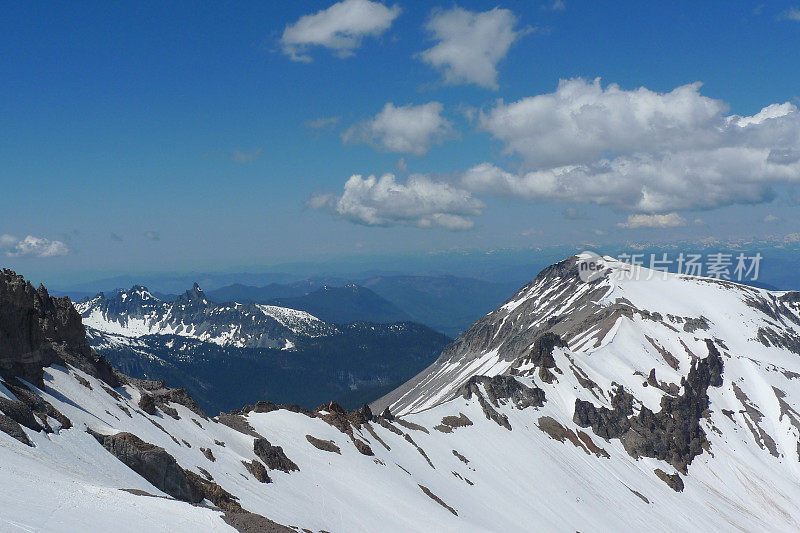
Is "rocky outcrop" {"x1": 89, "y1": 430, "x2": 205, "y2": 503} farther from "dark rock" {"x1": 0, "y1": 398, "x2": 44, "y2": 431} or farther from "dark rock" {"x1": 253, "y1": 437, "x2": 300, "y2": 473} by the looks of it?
"dark rock" {"x1": 253, "y1": 437, "x2": 300, "y2": 473}

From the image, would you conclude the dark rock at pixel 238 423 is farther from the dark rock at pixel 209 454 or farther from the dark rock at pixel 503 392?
the dark rock at pixel 503 392

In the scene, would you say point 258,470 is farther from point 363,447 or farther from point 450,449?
point 450,449

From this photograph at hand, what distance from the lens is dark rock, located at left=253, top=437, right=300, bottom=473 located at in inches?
2285

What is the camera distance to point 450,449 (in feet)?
312

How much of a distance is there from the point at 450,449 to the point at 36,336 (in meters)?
69.9

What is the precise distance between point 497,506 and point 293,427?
34331 millimetres

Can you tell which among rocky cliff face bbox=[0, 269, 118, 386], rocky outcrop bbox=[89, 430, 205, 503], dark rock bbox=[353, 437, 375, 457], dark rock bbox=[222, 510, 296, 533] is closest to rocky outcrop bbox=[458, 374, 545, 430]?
dark rock bbox=[353, 437, 375, 457]

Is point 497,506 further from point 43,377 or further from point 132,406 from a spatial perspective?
point 43,377

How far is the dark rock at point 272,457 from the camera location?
190 ft

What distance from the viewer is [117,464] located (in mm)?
36156

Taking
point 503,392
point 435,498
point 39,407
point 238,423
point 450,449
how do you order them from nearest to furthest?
point 39,407 → point 435,498 → point 238,423 → point 450,449 → point 503,392

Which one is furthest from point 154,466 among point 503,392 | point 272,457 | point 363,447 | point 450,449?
point 503,392

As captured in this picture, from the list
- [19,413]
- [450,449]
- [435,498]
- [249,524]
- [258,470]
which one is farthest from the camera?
[450,449]

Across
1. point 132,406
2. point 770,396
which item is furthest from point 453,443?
point 770,396
